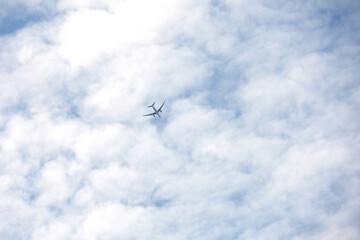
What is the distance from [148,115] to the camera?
185 m
